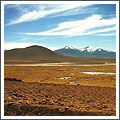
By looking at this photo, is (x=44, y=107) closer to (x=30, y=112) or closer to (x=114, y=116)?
(x=30, y=112)

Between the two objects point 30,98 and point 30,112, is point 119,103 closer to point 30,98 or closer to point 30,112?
point 30,112

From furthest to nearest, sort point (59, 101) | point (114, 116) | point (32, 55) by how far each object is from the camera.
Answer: point (32, 55) < point (59, 101) < point (114, 116)

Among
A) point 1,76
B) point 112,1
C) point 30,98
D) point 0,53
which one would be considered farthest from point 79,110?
point 112,1

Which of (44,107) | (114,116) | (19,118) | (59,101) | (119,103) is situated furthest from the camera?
(59,101)

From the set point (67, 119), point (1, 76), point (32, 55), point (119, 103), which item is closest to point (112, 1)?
point (119, 103)

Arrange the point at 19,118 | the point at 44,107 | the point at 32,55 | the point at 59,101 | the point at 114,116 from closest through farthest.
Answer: the point at 19,118 → the point at 114,116 → the point at 44,107 → the point at 59,101 → the point at 32,55

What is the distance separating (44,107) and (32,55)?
18767 centimetres

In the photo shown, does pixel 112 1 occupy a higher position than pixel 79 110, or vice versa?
pixel 112 1

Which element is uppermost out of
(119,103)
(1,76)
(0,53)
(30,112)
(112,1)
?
(112,1)

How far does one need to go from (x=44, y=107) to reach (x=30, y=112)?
0.79 metres

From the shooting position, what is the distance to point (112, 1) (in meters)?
8.09

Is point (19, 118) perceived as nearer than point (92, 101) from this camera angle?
Yes

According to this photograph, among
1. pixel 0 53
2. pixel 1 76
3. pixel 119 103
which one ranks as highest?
pixel 0 53

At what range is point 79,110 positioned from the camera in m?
7.55
